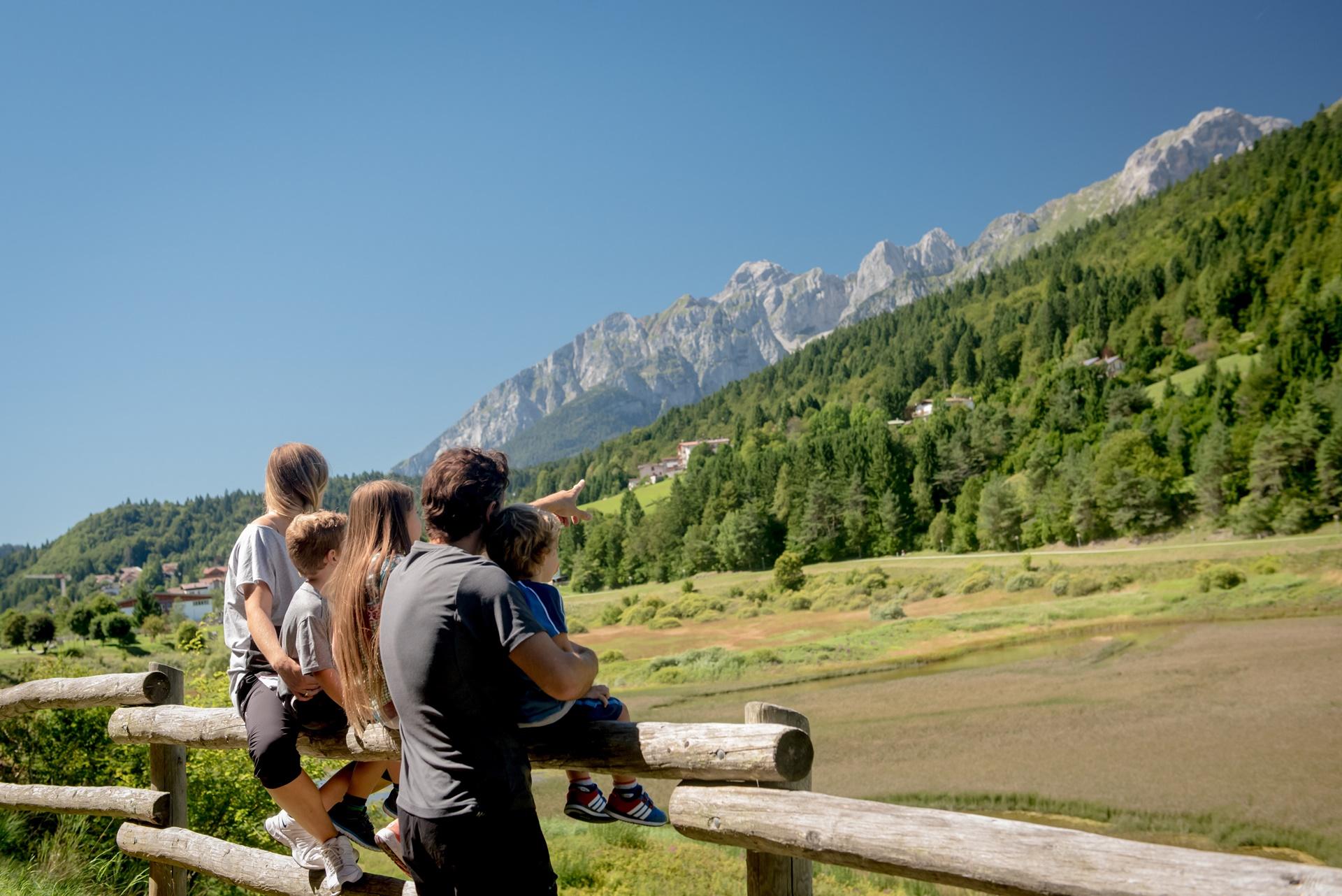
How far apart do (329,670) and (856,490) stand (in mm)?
57338

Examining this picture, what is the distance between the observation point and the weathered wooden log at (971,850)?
5.22ft

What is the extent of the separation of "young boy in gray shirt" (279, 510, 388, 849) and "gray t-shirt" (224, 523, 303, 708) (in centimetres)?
8

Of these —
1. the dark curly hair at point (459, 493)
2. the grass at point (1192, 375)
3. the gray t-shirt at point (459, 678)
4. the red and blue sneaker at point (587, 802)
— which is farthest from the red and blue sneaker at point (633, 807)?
the grass at point (1192, 375)

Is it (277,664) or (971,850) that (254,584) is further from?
(971,850)

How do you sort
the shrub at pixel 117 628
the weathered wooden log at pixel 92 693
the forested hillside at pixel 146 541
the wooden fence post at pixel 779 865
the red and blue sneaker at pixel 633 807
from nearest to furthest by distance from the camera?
1. the wooden fence post at pixel 779 865
2. the red and blue sneaker at pixel 633 807
3. the weathered wooden log at pixel 92 693
4. the shrub at pixel 117 628
5. the forested hillside at pixel 146 541

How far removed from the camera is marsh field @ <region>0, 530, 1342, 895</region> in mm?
12406

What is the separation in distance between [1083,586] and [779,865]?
34996mm

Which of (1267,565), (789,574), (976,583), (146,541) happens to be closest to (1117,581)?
(1267,565)

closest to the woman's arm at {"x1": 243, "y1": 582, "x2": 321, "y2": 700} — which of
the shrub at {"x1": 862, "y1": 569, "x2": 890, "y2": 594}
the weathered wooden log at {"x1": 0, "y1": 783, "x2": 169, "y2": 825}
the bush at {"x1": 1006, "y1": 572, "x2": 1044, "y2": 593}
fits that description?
the weathered wooden log at {"x1": 0, "y1": 783, "x2": 169, "y2": 825}

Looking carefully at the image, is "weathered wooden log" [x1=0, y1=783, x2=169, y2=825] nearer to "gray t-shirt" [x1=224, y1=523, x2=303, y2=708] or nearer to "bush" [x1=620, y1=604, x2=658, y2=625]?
"gray t-shirt" [x1=224, y1=523, x2=303, y2=708]

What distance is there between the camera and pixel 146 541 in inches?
6501

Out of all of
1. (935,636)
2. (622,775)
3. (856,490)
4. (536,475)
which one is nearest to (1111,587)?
(935,636)

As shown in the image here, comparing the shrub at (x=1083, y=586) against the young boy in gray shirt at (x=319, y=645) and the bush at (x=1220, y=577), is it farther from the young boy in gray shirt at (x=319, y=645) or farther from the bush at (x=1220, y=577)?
the young boy in gray shirt at (x=319, y=645)

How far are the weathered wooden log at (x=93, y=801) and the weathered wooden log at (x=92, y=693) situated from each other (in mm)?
473
